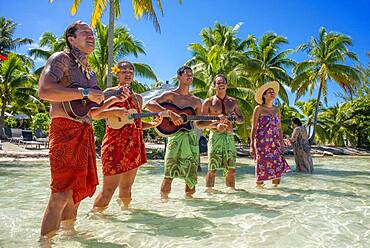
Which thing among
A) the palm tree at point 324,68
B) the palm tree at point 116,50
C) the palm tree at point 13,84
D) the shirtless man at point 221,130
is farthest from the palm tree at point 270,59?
the shirtless man at point 221,130

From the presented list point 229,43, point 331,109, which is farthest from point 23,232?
point 331,109

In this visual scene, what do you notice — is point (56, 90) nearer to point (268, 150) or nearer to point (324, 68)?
point (268, 150)

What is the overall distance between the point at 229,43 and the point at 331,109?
17647mm

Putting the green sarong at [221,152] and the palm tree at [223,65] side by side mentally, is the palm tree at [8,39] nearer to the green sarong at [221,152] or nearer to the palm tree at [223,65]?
the palm tree at [223,65]

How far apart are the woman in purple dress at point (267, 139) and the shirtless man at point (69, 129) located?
3.74m

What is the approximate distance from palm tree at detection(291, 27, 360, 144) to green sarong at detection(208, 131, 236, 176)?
23526 mm

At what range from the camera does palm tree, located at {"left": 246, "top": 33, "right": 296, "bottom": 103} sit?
27203mm

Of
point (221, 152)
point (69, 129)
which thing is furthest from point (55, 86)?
point (221, 152)

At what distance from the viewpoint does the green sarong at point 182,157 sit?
15.0 ft

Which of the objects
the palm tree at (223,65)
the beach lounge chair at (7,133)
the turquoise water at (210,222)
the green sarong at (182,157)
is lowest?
the turquoise water at (210,222)

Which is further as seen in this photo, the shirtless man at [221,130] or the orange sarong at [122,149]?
the shirtless man at [221,130]

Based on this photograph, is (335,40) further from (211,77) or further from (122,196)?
(122,196)

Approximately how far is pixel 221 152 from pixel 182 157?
99 centimetres

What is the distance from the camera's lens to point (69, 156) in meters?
2.56
